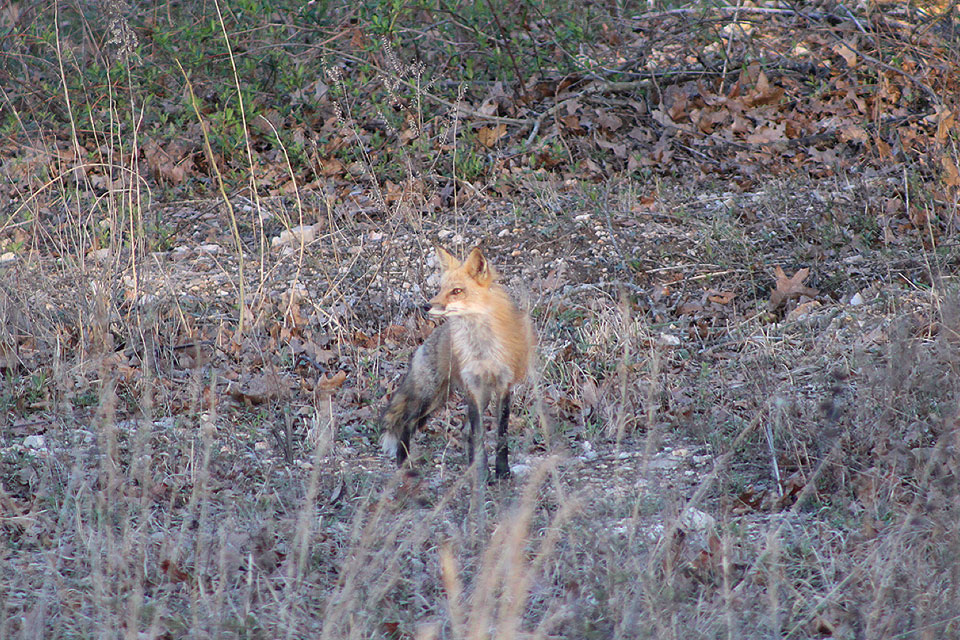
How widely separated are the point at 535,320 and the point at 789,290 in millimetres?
1811

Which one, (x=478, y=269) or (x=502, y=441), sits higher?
(x=478, y=269)

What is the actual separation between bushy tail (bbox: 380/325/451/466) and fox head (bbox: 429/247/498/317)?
29cm

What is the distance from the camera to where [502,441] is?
5.07 meters

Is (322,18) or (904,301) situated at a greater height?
(322,18)

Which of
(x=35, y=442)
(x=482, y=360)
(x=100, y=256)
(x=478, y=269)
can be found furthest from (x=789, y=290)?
(x=100, y=256)

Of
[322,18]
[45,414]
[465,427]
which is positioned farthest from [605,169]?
[45,414]

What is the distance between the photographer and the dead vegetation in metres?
3.62

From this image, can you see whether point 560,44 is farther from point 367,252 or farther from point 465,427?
point 465,427

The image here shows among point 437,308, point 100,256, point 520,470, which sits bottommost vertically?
point 520,470

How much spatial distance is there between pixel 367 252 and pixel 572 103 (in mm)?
3003

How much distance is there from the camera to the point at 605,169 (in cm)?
944

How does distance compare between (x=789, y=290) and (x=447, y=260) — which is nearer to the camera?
(x=447, y=260)

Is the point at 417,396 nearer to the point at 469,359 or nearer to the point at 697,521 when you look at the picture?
the point at 469,359

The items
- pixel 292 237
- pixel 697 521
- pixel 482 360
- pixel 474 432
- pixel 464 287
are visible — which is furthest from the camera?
pixel 292 237
